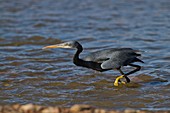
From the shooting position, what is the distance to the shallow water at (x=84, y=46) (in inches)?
387

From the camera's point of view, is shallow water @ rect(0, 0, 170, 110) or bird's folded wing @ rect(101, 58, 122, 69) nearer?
shallow water @ rect(0, 0, 170, 110)

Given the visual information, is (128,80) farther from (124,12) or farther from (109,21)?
(124,12)

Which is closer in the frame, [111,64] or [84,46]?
[111,64]

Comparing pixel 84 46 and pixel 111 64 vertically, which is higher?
pixel 111 64

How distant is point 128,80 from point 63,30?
667cm

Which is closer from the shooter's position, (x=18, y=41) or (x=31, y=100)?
(x=31, y=100)

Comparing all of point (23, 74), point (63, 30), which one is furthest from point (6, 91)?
point (63, 30)

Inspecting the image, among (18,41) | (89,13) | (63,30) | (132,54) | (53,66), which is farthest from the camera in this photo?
(89,13)

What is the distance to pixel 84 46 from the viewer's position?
14680 mm

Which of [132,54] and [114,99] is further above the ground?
[132,54]

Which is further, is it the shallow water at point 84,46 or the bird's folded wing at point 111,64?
the bird's folded wing at point 111,64

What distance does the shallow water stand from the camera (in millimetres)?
9828

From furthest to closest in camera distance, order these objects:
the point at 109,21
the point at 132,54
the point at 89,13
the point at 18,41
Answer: the point at 89,13 → the point at 109,21 → the point at 18,41 → the point at 132,54

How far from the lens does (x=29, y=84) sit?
10.7 m
